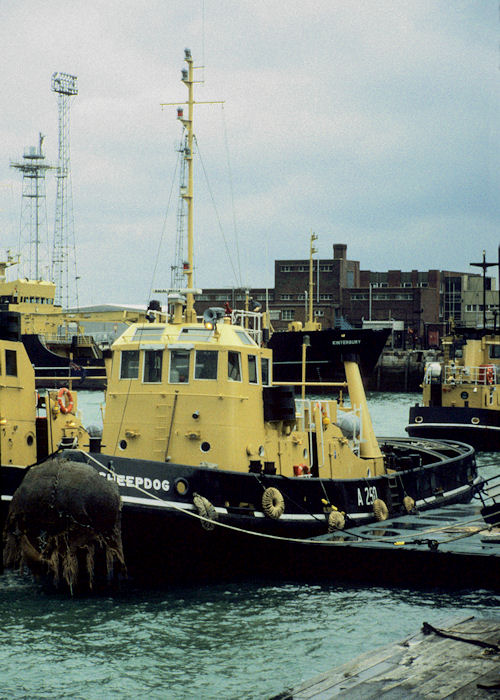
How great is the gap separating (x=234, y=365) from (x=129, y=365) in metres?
2.17

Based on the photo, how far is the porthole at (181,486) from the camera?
1620 centimetres

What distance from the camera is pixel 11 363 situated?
19.2 meters

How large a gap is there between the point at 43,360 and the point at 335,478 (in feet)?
220

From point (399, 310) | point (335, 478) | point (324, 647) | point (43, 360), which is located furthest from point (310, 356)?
point (324, 647)

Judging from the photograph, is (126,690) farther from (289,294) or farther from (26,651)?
(289,294)

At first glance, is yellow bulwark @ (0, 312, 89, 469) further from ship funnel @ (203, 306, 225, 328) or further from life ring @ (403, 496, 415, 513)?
life ring @ (403, 496, 415, 513)

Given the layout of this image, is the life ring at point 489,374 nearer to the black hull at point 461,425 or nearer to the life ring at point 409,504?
the black hull at point 461,425

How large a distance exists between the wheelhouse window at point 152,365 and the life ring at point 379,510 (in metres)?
5.93

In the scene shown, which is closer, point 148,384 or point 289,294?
point 148,384

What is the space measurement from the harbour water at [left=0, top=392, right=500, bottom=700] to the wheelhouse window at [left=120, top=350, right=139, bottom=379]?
4.41m

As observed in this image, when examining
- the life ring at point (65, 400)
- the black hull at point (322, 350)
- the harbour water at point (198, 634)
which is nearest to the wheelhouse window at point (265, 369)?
the harbour water at point (198, 634)

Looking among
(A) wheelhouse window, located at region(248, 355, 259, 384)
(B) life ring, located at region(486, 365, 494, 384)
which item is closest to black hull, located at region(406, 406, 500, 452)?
(B) life ring, located at region(486, 365, 494, 384)

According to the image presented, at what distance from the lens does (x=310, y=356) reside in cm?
7400

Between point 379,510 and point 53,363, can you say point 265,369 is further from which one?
point 53,363
